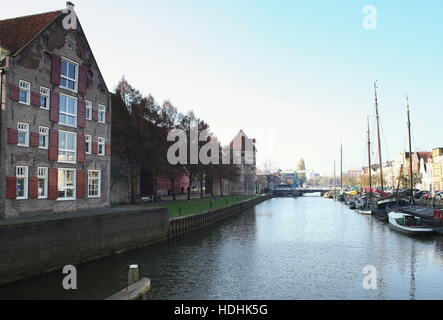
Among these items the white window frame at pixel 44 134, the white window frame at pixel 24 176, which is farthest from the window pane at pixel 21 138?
the white window frame at pixel 24 176

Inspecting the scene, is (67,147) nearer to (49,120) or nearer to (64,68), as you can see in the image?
(49,120)

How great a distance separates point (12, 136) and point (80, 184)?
814 cm

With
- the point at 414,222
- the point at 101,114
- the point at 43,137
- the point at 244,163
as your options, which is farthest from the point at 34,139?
the point at 244,163

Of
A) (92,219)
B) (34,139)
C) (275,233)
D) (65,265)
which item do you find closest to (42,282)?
(65,265)

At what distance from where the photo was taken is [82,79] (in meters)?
32.8

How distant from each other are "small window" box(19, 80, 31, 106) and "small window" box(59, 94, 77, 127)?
334cm

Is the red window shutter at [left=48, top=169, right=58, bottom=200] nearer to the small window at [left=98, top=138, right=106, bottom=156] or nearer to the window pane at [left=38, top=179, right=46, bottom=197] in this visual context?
the window pane at [left=38, top=179, right=46, bottom=197]

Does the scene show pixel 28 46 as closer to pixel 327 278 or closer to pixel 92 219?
pixel 92 219

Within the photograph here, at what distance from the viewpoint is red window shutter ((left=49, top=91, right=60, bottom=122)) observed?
95.4 feet

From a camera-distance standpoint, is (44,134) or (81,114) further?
(81,114)

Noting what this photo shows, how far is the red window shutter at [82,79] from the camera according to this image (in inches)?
1282

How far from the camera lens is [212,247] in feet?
106

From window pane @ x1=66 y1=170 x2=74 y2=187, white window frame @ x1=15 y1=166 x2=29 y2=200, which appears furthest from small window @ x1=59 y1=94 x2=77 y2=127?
white window frame @ x1=15 y1=166 x2=29 y2=200
